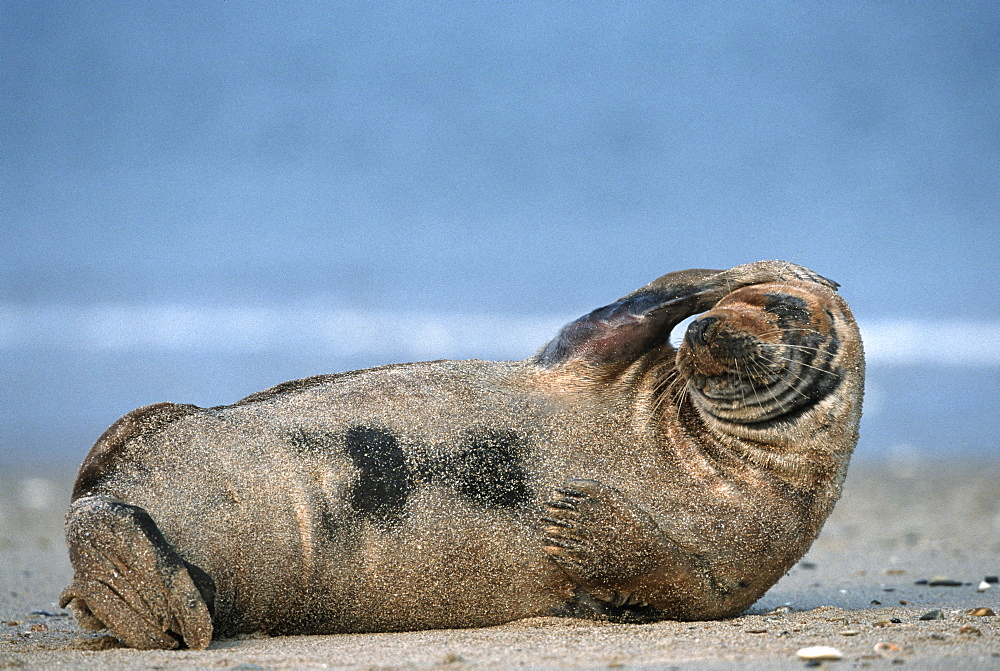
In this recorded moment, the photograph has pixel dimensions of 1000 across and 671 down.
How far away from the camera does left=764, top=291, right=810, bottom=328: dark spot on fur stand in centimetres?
517

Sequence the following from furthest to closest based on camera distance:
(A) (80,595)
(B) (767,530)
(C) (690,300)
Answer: (C) (690,300) → (B) (767,530) → (A) (80,595)

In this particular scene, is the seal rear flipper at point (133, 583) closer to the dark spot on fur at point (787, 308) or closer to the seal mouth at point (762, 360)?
the seal mouth at point (762, 360)

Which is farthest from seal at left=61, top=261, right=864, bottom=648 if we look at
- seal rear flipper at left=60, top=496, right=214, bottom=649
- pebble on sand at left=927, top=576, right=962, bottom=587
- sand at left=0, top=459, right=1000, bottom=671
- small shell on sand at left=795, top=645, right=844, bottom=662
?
pebble on sand at left=927, top=576, right=962, bottom=587

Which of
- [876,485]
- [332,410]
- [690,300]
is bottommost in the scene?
[876,485]

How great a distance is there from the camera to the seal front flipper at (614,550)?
485 cm

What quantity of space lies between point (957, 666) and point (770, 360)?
1632 mm

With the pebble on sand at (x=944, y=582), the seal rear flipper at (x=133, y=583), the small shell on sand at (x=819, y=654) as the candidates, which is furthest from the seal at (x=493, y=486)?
the pebble on sand at (x=944, y=582)

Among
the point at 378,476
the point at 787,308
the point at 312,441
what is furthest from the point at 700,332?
the point at 312,441

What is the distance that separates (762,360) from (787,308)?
0.29m

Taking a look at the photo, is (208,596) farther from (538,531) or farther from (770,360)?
(770,360)

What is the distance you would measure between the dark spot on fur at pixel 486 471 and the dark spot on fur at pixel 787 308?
128cm

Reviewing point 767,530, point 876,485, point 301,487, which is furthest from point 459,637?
point 876,485

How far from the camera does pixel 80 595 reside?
172 inches

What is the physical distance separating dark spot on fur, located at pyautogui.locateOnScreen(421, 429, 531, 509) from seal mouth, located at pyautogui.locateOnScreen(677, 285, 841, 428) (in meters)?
0.86
